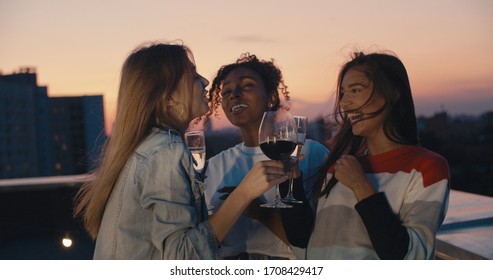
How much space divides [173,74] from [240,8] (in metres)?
1.28

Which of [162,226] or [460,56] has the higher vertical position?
[460,56]

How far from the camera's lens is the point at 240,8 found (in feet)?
8.53

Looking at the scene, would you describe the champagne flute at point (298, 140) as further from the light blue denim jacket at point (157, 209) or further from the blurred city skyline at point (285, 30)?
the blurred city skyline at point (285, 30)

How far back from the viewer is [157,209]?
1.28 meters

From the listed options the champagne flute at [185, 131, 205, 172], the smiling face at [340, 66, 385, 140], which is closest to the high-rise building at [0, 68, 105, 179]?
the champagne flute at [185, 131, 205, 172]

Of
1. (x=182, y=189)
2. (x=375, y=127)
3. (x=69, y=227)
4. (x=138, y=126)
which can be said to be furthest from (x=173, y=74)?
(x=69, y=227)

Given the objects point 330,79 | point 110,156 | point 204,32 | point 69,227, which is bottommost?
point 69,227

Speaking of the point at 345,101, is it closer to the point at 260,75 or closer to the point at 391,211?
the point at 391,211

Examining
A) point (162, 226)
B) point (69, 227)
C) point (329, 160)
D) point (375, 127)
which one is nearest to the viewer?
point (162, 226)

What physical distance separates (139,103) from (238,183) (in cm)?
81

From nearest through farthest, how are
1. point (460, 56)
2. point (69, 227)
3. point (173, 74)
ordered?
point (173, 74) < point (460, 56) < point (69, 227)

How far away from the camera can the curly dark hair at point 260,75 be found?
2.28m

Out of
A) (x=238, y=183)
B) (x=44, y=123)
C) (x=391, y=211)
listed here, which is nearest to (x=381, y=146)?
(x=391, y=211)

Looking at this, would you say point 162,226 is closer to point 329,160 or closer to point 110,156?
point 110,156
